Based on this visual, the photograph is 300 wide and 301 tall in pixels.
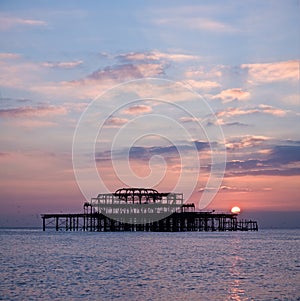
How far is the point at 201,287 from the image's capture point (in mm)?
39469

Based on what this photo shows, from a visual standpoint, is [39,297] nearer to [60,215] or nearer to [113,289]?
[113,289]

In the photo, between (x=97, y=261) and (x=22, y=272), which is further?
(x=97, y=261)

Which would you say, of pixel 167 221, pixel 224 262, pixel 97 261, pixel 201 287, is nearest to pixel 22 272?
pixel 97 261

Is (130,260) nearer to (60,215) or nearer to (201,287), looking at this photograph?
(201,287)

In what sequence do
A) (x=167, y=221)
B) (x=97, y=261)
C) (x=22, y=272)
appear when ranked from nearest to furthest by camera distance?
(x=22, y=272)
(x=97, y=261)
(x=167, y=221)

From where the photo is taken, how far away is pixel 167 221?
151m

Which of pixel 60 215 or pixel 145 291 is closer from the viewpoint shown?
pixel 145 291

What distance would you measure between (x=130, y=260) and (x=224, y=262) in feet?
29.1

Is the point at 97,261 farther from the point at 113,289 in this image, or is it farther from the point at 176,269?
the point at 113,289

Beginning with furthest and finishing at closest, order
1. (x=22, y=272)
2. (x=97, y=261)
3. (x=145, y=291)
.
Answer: (x=97, y=261), (x=22, y=272), (x=145, y=291)

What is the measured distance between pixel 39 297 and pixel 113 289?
5.06m

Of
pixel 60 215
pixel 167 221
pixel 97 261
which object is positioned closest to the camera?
pixel 97 261

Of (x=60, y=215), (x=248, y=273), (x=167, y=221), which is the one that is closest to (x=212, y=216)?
(x=167, y=221)

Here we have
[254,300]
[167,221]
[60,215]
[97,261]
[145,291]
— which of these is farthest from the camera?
[60,215]
